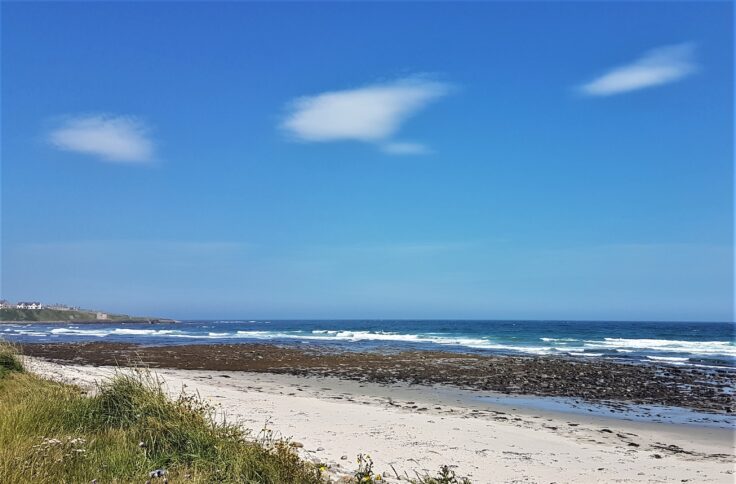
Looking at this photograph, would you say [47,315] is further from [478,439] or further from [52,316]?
[478,439]

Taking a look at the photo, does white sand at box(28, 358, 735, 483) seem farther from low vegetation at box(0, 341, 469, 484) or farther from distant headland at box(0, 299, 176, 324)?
distant headland at box(0, 299, 176, 324)

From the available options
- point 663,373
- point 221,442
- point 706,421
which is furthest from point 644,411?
point 221,442

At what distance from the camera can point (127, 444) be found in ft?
20.8

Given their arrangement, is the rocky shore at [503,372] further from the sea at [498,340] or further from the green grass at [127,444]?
the green grass at [127,444]

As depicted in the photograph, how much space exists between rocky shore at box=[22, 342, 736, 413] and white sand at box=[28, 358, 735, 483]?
4.11 meters

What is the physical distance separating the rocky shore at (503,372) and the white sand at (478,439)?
4.11 metres

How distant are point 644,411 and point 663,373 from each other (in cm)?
1007

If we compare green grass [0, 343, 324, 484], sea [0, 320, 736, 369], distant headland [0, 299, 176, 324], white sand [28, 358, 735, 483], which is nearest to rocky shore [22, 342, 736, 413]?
white sand [28, 358, 735, 483]

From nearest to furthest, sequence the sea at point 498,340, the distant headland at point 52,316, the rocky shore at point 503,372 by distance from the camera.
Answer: the rocky shore at point 503,372, the sea at point 498,340, the distant headland at point 52,316

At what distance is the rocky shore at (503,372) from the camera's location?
17.3 metres

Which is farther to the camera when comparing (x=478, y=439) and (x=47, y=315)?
(x=47, y=315)

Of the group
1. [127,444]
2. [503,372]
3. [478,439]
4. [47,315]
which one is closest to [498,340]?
[503,372]

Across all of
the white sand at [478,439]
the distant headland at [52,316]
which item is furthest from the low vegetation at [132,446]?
the distant headland at [52,316]

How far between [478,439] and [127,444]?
6.25 m
